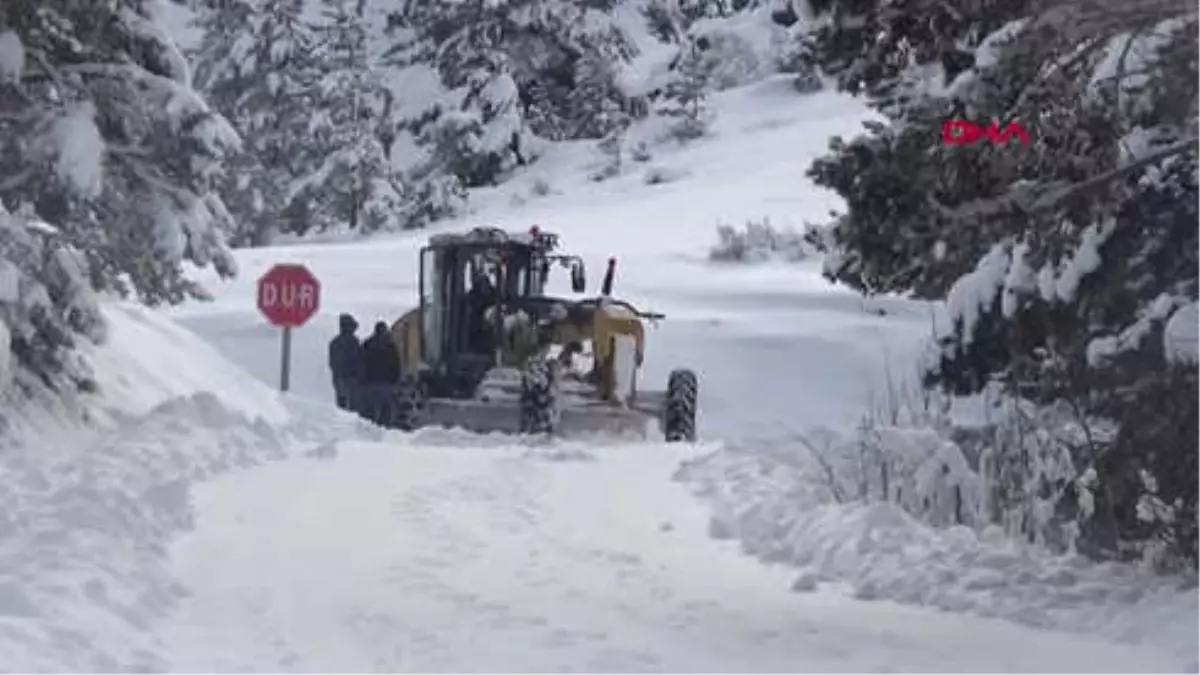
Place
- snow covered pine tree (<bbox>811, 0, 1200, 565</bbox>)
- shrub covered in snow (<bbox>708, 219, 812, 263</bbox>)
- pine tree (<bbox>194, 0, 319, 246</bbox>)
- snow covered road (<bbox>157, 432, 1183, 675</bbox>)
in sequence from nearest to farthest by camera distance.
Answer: snow covered road (<bbox>157, 432, 1183, 675</bbox>) < snow covered pine tree (<bbox>811, 0, 1200, 565</bbox>) < shrub covered in snow (<bbox>708, 219, 812, 263</bbox>) < pine tree (<bbox>194, 0, 319, 246</bbox>)

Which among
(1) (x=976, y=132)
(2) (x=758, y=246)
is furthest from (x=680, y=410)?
(2) (x=758, y=246)

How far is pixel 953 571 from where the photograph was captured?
9242mm

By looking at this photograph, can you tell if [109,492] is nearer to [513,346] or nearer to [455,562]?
[455,562]

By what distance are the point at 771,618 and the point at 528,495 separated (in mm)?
4478

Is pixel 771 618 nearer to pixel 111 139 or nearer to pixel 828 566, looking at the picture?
pixel 828 566

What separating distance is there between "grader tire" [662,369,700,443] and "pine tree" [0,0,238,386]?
772 centimetres

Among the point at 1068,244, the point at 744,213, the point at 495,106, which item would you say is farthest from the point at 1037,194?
the point at 495,106

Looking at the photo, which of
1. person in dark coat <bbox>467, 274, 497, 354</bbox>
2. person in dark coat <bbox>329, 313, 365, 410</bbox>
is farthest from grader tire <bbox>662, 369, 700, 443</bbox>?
person in dark coat <bbox>329, 313, 365, 410</bbox>

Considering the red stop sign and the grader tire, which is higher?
the red stop sign

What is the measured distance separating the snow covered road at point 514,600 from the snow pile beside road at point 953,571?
18 cm

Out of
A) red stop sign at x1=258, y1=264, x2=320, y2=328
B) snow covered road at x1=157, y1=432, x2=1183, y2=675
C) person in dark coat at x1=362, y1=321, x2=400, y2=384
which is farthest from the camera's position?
person in dark coat at x1=362, y1=321, x2=400, y2=384

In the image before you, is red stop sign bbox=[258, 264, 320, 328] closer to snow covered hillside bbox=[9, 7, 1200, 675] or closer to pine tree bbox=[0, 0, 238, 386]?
snow covered hillside bbox=[9, 7, 1200, 675]

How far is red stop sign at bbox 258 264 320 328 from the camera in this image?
21.1m

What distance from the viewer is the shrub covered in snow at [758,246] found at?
35.8 metres
